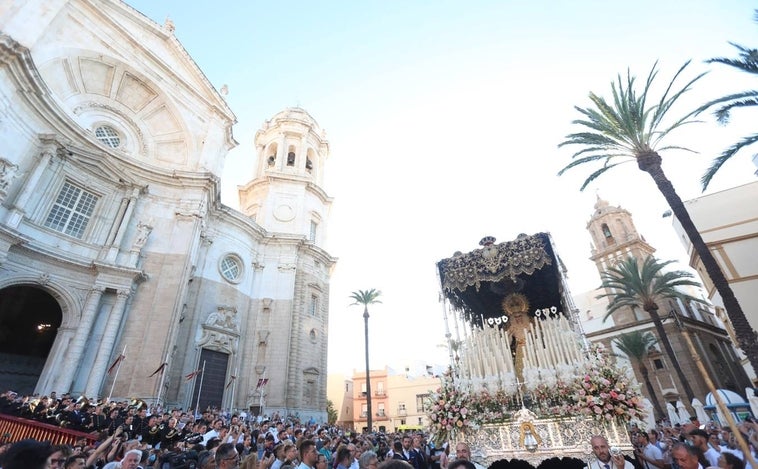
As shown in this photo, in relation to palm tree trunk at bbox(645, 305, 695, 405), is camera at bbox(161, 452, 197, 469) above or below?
below

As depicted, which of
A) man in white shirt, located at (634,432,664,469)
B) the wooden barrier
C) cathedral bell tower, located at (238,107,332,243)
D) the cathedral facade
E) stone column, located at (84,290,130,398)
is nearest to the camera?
man in white shirt, located at (634,432,664,469)

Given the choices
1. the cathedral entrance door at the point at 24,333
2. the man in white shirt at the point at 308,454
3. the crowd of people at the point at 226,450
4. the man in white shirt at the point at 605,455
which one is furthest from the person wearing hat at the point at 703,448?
the cathedral entrance door at the point at 24,333

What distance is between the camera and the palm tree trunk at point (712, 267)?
34.9ft

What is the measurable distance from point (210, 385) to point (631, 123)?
2316 cm

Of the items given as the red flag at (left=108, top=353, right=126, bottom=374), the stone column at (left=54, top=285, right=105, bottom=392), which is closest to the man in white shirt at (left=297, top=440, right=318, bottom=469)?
the red flag at (left=108, top=353, right=126, bottom=374)

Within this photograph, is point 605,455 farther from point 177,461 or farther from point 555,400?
point 177,461

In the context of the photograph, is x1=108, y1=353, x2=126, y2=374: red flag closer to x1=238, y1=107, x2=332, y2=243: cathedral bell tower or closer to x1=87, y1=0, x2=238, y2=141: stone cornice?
x1=238, y1=107, x2=332, y2=243: cathedral bell tower

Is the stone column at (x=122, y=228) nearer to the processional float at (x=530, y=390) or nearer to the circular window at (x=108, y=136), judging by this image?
the circular window at (x=108, y=136)

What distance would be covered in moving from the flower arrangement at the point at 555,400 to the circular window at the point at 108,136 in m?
20.4

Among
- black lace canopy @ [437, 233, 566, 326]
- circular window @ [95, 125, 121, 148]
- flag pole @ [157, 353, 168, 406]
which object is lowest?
flag pole @ [157, 353, 168, 406]

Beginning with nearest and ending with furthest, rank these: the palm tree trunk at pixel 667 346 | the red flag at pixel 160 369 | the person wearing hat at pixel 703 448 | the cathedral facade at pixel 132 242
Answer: the person wearing hat at pixel 703 448 → the cathedral facade at pixel 132 242 → the red flag at pixel 160 369 → the palm tree trunk at pixel 667 346

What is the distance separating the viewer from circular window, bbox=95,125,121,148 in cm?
1834

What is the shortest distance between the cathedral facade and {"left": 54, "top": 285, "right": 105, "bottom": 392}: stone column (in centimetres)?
5

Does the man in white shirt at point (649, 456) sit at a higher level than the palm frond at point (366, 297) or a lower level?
lower
